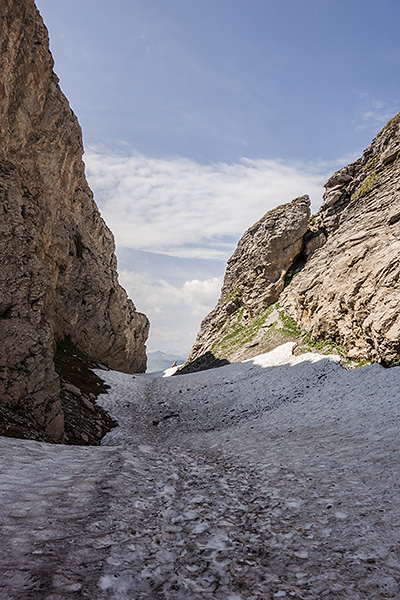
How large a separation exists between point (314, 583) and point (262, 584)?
683 millimetres

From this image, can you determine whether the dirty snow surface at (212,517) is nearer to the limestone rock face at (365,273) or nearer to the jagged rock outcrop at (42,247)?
the jagged rock outcrop at (42,247)

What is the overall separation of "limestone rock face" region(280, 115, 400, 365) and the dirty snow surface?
31.0ft

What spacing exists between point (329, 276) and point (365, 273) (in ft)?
20.4

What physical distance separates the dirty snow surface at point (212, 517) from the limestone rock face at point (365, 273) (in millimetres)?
9462

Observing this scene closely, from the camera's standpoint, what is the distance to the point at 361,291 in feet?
85.3

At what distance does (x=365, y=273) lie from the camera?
2639cm

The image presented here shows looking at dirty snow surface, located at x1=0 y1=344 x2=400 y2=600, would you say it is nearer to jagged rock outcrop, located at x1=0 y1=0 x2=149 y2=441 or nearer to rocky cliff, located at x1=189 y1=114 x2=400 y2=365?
jagged rock outcrop, located at x1=0 y1=0 x2=149 y2=441

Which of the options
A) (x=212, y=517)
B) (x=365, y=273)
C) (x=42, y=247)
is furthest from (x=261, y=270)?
(x=212, y=517)

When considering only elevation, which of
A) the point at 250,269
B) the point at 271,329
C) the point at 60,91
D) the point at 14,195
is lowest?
the point at 271,329

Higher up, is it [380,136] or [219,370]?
[380,136]

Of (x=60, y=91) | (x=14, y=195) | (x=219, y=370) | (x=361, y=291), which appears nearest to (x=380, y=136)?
(x=361, y=291)

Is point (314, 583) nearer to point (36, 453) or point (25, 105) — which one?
point (36, 453)

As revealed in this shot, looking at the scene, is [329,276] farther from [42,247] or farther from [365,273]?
[42,247]

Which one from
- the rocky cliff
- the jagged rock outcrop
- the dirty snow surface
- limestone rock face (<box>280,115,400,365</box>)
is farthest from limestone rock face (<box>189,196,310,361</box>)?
the dirty snow surface
